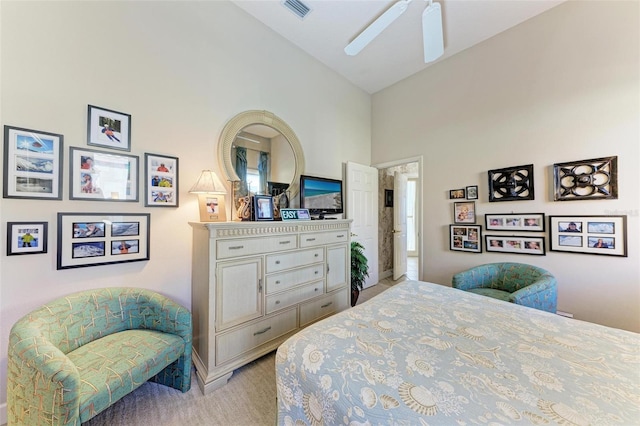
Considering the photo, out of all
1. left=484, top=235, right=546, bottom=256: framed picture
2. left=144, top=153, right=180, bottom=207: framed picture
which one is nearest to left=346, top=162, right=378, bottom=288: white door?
left=484, top=235, right=546, bottom=256: framed picture

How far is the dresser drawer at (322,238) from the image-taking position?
2309 millimetres

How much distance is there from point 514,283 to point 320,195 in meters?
2.32

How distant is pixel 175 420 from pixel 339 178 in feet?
9.97

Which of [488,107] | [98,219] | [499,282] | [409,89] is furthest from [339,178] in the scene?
[98,219]

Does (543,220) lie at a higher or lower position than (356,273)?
higher

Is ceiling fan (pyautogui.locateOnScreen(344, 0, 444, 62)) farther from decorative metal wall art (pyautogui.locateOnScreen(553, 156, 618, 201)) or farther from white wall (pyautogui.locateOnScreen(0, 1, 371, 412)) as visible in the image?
decorative metal wall art (pyautogui.locateOnScreen(553, 156, 618, 201))

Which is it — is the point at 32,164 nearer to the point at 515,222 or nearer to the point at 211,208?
the point at 211,208

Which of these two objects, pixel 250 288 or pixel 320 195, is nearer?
pixel 250 288

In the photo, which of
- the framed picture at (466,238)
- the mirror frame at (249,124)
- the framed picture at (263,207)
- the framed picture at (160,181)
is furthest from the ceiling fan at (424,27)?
the framed picture at (466,238)

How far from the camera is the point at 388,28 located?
8.54 feet

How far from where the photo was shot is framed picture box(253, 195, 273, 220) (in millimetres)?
2137

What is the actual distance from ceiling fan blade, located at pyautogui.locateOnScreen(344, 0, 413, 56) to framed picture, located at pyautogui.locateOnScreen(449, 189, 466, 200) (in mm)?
2134

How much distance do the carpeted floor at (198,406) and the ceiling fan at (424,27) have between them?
9.46 feet

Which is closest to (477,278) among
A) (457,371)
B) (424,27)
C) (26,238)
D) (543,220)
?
(543,220)
